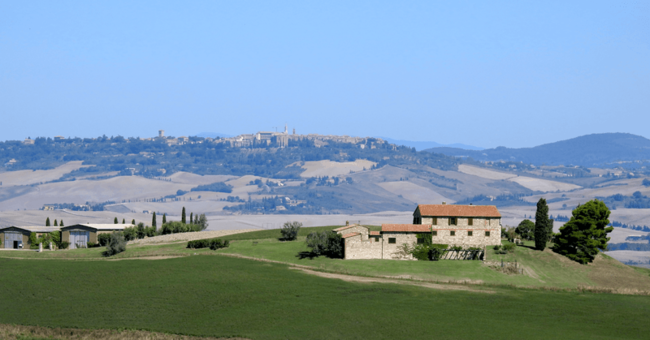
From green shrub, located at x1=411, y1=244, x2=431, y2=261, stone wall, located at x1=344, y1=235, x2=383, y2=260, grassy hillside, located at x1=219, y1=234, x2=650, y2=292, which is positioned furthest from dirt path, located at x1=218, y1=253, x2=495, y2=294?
green shrub, located at x1=411, y1=244, x2=431, y2=261

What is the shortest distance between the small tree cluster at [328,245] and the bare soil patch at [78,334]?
3627 centimetres

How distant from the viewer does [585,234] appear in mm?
89188

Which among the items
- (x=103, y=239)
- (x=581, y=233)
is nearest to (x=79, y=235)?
(x=103, y=239)

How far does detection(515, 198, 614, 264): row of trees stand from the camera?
291 ft

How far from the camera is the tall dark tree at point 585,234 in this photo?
3484 inches

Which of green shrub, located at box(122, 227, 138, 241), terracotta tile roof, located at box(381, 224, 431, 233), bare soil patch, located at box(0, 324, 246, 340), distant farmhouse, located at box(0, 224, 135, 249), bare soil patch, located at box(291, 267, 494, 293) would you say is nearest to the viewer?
bare soil patch, located at box(0, 324, 246, 340)

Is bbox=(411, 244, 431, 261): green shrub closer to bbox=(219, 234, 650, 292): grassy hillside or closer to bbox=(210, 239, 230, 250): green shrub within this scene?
bbox=(219, 234, 650, 292): grassy hillside

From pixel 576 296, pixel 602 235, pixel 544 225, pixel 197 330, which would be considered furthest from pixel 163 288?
pixel 602 235

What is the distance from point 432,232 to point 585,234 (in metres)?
19.4

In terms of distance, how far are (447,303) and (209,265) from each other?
30.3 m

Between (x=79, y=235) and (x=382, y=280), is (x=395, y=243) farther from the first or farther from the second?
(x=79, y=235)

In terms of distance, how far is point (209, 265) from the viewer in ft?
270

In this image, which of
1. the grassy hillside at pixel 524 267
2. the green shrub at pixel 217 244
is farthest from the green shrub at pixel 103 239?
the grassy hillside at pixel 524 267

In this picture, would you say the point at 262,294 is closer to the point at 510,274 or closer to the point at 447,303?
the point at 447,303
